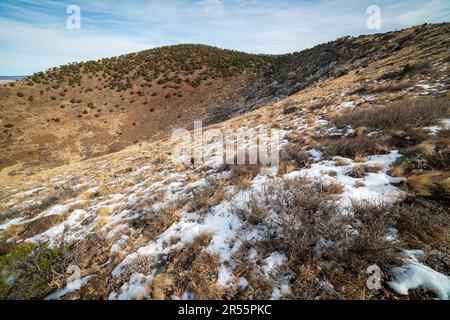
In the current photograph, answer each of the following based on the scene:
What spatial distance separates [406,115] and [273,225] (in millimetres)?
5726

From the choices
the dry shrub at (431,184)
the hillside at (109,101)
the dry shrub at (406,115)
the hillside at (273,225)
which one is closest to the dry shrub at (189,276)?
the hillside at (273,225)

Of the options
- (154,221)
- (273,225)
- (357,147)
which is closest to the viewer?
Answer: (273,225)

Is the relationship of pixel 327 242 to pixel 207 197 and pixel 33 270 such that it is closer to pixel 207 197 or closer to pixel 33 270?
pixel 207 197

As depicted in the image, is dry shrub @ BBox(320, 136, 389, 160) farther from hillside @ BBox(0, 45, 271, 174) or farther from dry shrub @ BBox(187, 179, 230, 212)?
hillside @ BBox(0, 45, 271, 174)

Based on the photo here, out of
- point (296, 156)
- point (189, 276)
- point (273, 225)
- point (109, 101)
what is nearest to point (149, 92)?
point (109, 101)

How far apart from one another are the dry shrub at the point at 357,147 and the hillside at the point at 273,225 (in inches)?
1.2

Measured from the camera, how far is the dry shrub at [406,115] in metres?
5.92

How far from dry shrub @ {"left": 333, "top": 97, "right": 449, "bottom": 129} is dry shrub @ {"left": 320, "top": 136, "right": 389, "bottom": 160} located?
1126mm

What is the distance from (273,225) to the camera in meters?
3.56

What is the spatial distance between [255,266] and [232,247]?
53 centimetres

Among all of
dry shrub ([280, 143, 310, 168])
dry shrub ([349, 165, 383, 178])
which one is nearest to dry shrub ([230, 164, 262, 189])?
dry shrub ([280, 143, 310, 168])

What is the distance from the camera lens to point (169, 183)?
666 centimetres
